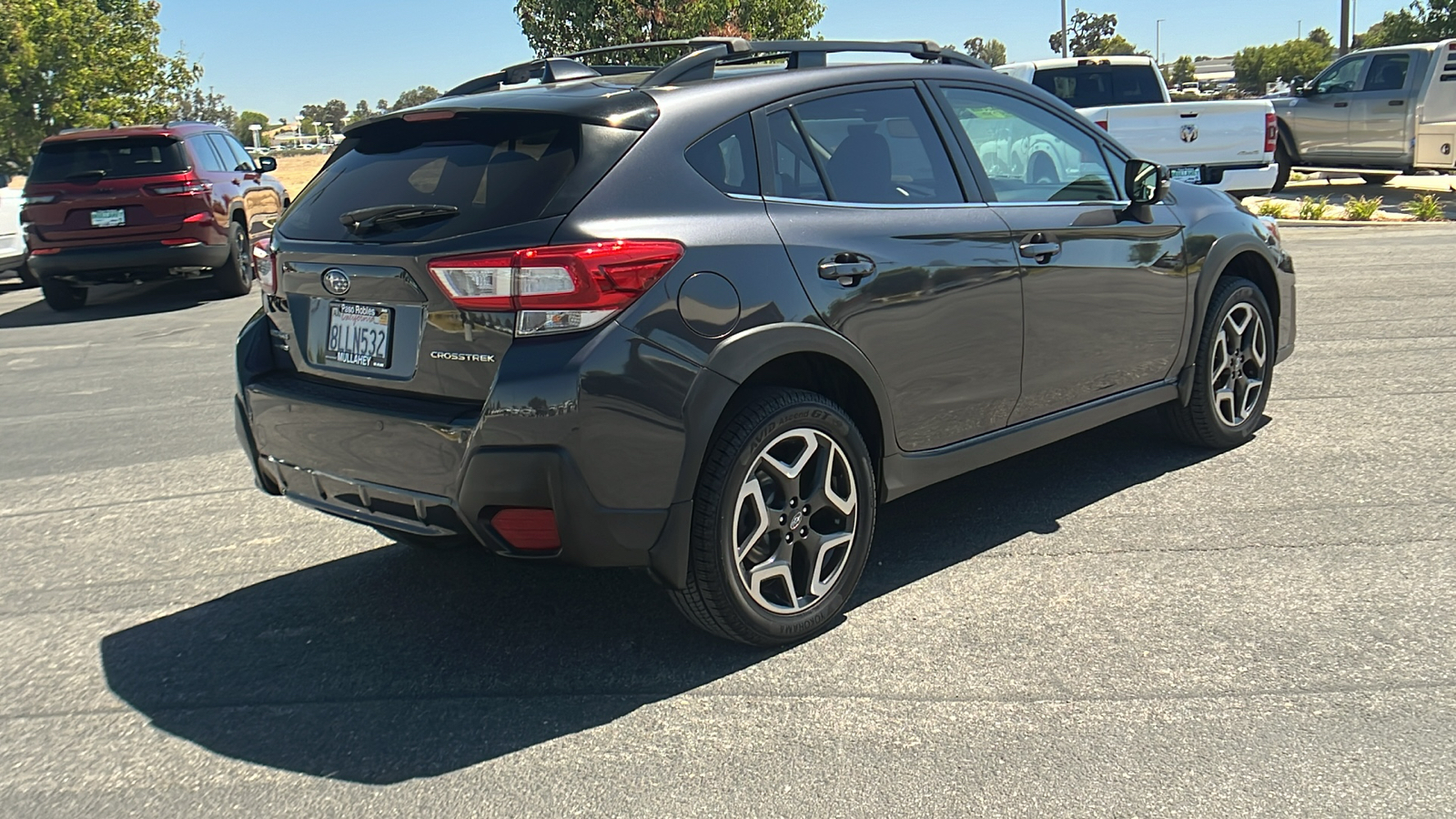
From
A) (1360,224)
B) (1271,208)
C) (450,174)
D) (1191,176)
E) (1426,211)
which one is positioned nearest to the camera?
(450,174)

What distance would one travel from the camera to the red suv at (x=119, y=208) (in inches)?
503

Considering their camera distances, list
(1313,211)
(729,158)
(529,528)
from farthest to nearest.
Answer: (1313,211), (729,158), (529,528)

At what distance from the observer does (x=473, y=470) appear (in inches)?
136

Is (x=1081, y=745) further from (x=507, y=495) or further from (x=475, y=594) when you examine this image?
(x=475, y=594)

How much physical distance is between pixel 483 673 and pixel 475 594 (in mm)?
679

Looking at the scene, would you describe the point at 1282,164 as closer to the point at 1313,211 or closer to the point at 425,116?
the point at 1313,211

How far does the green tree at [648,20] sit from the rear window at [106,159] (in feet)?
36.8

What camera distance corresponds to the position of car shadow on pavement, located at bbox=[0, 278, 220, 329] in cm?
1296

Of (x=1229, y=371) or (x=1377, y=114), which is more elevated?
(x=1377, y=114)

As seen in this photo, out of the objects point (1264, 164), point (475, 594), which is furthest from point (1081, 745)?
point (1264, 164)

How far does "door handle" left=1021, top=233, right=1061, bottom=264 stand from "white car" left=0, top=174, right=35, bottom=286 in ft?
45.0

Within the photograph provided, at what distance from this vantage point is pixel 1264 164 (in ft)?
47.4

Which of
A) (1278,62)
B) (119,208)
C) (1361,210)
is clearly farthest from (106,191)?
(1278,62)

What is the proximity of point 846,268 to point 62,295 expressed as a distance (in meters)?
11.9
